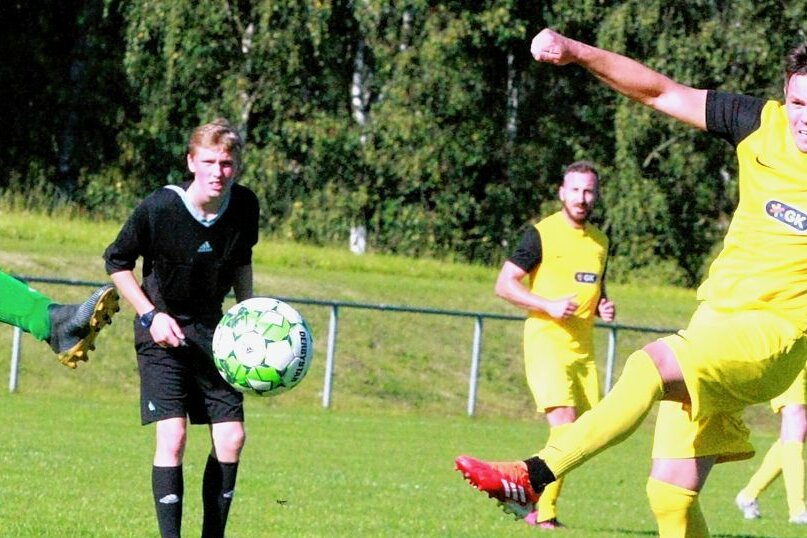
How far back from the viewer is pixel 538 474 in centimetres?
550

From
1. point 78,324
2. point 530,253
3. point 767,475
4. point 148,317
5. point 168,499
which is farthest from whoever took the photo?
point 767,475

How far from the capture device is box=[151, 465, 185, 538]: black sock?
283 inches

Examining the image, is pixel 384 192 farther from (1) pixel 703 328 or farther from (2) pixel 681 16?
(1) pixel 703 328

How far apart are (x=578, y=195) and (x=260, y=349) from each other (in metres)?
3.84

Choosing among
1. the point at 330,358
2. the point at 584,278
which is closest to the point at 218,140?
the point at 584,278

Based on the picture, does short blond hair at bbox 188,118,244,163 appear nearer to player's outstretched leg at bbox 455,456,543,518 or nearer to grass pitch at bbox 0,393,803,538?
grass pitch at bbox 0,393,803,538

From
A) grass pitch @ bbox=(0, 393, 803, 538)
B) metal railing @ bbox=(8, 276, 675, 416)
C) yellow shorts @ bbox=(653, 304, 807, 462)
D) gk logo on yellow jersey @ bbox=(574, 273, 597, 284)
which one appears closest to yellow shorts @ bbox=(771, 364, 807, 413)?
grass pitch @ bbox=(0, 393, 803, 538)

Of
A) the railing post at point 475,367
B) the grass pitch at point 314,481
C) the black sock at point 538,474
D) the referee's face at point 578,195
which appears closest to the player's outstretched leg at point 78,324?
the grass pitch at point 314,481

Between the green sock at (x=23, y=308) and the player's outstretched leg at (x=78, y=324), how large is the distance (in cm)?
4

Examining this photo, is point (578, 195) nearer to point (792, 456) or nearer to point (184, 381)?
point (792, 456)

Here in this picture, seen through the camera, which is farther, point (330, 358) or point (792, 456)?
point (330, 358)

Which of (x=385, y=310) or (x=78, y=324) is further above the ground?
(x=78, y=324)

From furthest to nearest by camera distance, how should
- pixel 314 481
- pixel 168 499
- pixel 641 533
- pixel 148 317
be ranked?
pixel 314 481
pixel 641 533
pixel 168 499
pixel 148 317

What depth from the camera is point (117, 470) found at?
11250 mm
